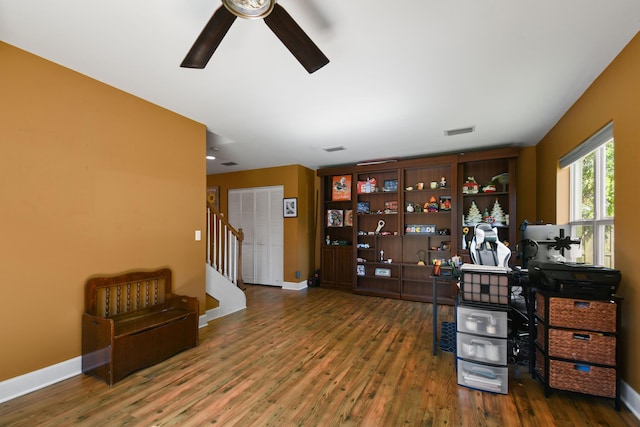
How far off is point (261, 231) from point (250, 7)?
16.6 ft

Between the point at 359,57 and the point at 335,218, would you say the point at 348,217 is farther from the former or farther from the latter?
the point at 359,57

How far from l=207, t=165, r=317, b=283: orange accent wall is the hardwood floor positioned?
255cm

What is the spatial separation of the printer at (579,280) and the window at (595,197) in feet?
1.93

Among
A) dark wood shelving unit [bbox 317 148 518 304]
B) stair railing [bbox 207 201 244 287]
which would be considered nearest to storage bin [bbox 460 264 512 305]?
dark wood shelving unit [bbox 317 148 518 304]

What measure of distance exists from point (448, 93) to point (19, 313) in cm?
410

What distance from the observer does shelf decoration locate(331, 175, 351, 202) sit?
225 inches

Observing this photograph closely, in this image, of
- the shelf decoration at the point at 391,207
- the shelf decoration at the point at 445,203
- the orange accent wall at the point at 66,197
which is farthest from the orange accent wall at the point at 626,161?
the orange accent wall at the point at 66,197

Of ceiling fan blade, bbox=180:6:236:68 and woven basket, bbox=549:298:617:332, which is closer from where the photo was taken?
ceiling fan blade, bbox=180:6:236:68

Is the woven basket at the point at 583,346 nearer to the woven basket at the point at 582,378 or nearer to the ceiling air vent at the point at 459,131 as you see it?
the woven basket at the point at 582,378

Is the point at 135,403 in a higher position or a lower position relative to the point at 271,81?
lower

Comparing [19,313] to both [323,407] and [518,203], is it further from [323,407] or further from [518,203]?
[518,203]

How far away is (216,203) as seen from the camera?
21.9 ft

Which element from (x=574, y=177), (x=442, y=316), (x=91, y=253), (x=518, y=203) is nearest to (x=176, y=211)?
(x=91, y=253)

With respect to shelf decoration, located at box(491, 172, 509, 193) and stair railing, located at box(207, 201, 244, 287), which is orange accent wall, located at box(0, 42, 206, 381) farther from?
shelf decoration, located at box(491, 172, 509, 193)
